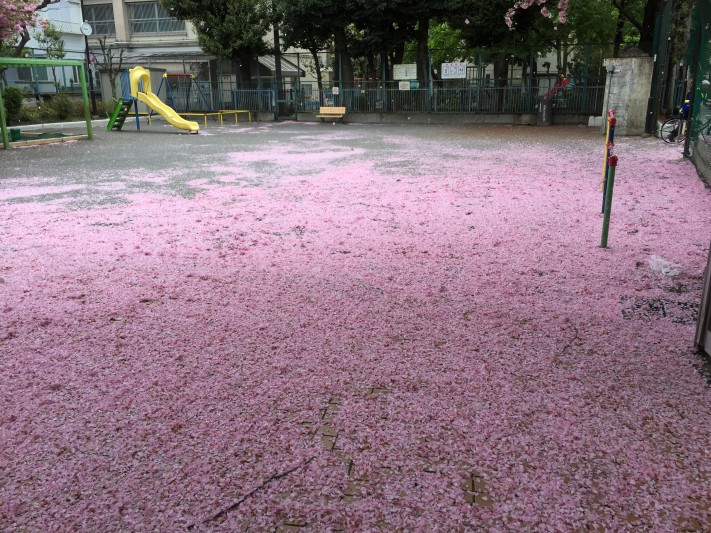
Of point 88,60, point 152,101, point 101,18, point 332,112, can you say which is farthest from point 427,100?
point 101,18

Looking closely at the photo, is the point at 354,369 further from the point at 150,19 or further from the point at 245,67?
the point at 150,19

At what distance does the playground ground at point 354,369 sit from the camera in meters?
2.20

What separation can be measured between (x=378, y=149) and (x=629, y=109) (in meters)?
7.30

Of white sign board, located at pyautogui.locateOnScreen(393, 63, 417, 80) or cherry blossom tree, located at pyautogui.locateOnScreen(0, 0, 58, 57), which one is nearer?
cherry blossom tree, located at pyautogui.locateOnScreen(0, 0, 58, 57)

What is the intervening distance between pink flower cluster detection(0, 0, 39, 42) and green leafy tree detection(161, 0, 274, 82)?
5991 mm

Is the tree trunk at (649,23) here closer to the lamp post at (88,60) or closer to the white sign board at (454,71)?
the white sign board at (454,71)

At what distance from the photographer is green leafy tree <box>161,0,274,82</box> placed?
2445 centimetres

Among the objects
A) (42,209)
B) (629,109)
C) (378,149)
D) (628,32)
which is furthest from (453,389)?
(628,32)

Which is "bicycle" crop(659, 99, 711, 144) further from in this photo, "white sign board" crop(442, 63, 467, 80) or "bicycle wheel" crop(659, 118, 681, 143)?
"white sign board" crop(442, 63, 467, 80)

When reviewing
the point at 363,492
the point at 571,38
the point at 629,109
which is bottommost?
the point at 363,492

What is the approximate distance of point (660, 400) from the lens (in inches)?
112

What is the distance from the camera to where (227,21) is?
24484 millimetres

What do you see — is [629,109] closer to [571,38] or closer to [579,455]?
[571,38]

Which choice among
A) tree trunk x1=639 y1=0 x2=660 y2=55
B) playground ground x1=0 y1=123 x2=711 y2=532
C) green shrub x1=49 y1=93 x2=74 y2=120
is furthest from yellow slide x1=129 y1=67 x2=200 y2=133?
tree trunk x1=639 y1=0 x2=660 y2=55
